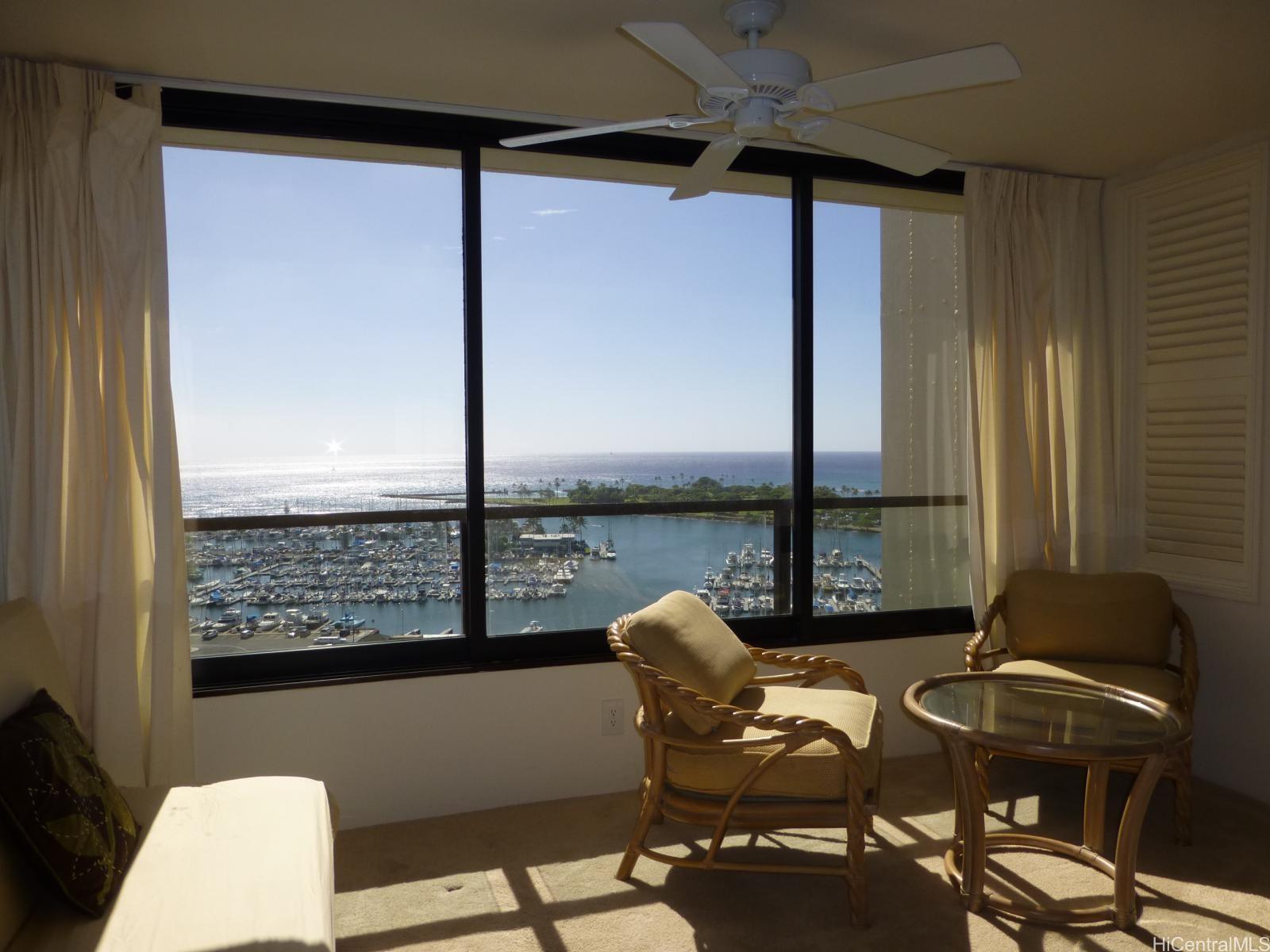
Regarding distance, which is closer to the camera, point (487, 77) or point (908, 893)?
point (908, 893)

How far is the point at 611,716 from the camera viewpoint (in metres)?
3.46

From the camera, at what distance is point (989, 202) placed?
3.79 m

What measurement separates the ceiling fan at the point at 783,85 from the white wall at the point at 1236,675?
2118 mm

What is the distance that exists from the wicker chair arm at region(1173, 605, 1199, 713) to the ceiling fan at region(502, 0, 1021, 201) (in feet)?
6.68

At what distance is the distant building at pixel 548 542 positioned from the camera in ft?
11.4

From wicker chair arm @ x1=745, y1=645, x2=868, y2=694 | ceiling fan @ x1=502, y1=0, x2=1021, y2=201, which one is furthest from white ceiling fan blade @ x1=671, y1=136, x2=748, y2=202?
wicker chair arm @ x1=745, y1=645, x2=868, y2=694

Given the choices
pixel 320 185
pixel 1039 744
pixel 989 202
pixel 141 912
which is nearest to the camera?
pixel 141 912

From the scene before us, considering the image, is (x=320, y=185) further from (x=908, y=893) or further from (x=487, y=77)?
(x=908, y=893)

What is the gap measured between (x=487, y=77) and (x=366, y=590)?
180cm

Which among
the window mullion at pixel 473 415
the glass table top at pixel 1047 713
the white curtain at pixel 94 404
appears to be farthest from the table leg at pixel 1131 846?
the white curtain at pixel 94 404

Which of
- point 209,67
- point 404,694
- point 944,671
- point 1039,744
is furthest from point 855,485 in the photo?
point 209,67

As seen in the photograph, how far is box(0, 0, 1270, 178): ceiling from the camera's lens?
7.91 ft

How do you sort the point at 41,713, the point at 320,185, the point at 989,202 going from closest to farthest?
the point at 41,713
the point at 320,185
the point at 989,202

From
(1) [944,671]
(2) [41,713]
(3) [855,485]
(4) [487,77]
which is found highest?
(4) [487,77]
